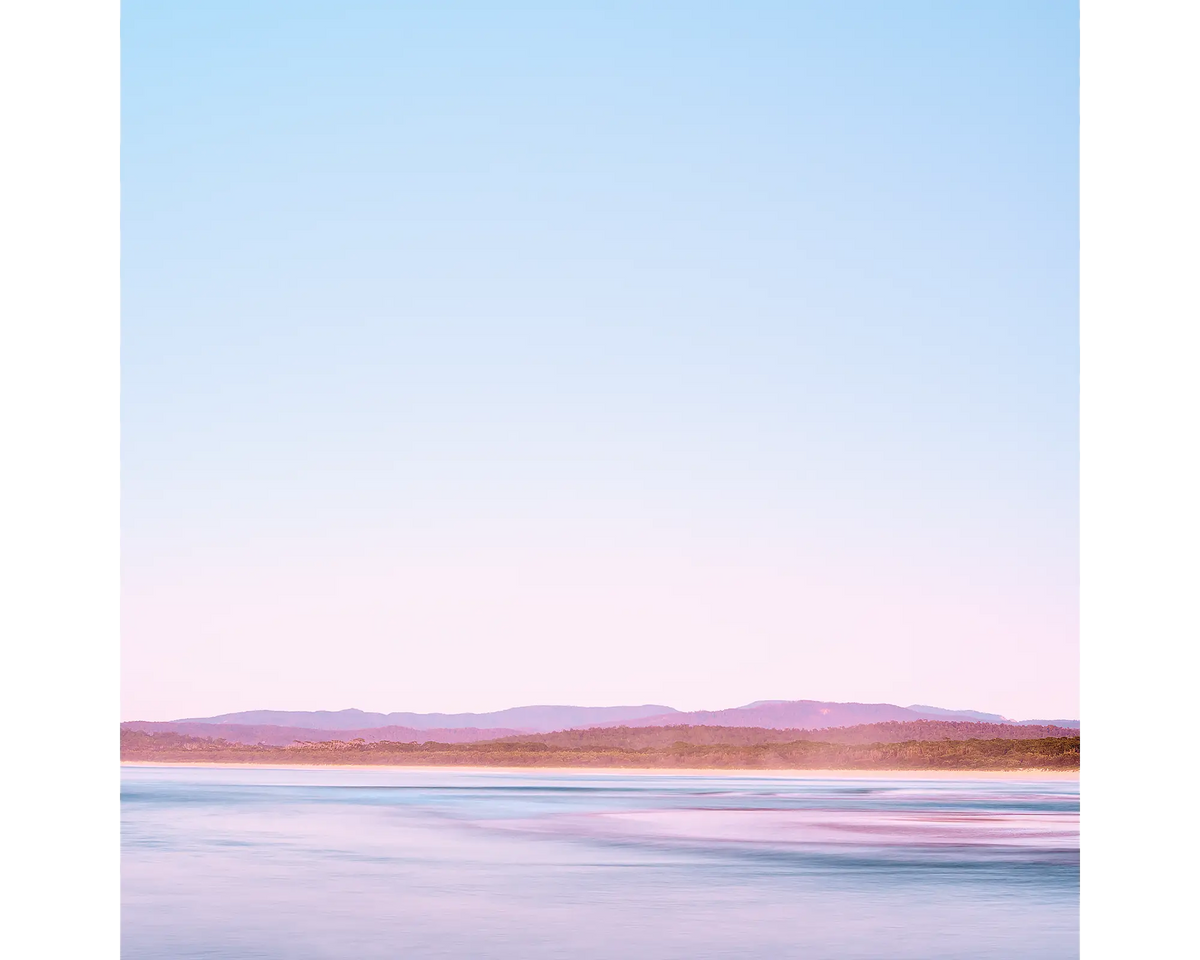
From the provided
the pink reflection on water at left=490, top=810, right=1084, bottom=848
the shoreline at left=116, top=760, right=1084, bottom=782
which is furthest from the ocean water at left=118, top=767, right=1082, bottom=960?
the shoreline at left=116, top=760, right=1084, bottom=782

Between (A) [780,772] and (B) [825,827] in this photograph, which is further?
(A) [780,772]

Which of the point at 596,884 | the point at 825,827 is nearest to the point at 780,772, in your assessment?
the point at 825,827

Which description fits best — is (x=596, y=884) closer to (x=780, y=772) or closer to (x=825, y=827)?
(x=825, y=827)

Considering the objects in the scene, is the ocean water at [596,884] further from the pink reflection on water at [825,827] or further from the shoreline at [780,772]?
the shoreline at [780,772]

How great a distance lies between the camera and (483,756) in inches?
1401

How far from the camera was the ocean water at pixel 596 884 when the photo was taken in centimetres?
472

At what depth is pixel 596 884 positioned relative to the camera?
6441 millimetres

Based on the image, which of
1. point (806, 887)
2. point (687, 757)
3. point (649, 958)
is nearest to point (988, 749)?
point (687, 757)

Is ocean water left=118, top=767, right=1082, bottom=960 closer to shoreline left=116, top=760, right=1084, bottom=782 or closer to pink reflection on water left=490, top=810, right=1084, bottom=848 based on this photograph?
pink reflection on water left=490, top=810, right=1084, bottom=848

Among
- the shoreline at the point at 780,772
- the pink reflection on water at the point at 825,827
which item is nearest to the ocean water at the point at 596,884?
the pink reflection on water at the point at 825,827

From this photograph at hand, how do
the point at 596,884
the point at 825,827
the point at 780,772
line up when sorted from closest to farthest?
the point at 596,884
the point at 825,827
the point at 780,772

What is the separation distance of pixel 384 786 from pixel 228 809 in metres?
6.83
